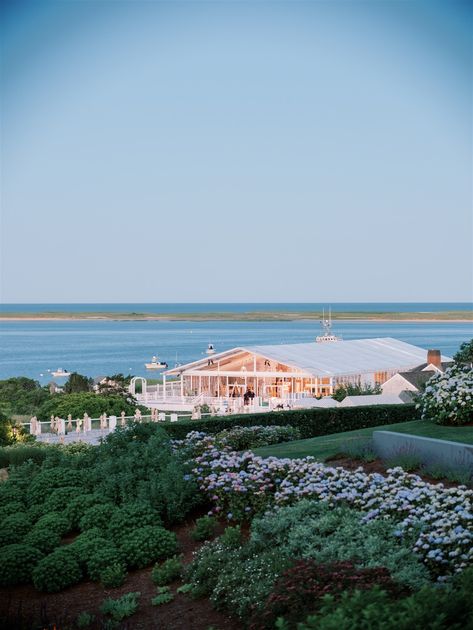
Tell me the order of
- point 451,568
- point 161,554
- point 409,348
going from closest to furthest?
1. point 451,568
2. point 161,554
3. point 409,348

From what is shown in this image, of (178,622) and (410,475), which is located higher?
(410,475)

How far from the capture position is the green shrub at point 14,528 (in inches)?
389

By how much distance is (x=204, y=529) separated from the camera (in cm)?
972

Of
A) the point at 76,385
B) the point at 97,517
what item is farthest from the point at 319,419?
the point at 76,385

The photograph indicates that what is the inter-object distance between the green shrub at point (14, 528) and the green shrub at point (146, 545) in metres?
1.36

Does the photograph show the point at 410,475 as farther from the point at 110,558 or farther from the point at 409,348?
the point at 409,348

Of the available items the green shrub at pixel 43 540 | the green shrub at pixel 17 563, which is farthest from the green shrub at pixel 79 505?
the green shrub at pixel 17 563

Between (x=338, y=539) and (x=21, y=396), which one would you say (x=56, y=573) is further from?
(x=21, y=396)

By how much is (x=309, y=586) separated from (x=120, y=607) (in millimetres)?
2260

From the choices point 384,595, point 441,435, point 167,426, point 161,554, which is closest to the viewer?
point 384,595

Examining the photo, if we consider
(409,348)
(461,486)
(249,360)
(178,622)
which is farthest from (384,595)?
(409,348)

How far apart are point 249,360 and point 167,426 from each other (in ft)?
76.1

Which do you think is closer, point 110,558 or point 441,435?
point 110,558

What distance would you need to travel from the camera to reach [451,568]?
744 centimetres
